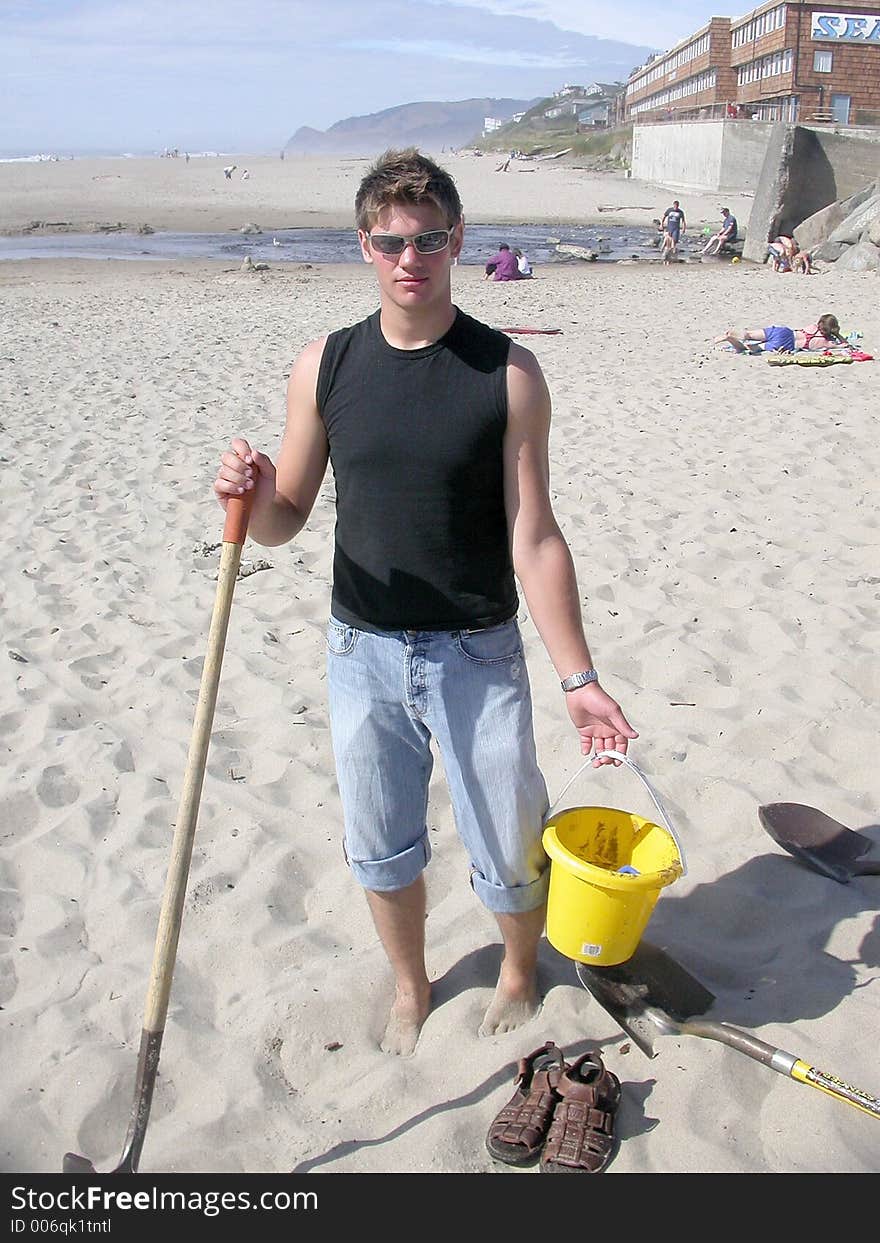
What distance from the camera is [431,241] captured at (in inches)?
87.9

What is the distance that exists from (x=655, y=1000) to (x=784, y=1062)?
359 mm

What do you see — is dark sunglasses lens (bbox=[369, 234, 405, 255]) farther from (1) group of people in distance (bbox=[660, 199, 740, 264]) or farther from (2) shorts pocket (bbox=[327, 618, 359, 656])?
(1) group of people in distance (bbox=[660, 199, 740, 264])

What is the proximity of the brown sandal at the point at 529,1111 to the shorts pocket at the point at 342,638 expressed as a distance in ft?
3.35

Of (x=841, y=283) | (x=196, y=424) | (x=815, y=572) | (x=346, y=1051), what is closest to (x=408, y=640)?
A: (x=346, y=1051)

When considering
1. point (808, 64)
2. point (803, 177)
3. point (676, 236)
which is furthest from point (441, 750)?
point (808, 64)

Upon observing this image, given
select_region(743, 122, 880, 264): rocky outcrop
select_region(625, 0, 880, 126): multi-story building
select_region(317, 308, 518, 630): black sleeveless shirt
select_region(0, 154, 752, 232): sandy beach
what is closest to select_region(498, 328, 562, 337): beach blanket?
select_region(317, 308, 518, 630): black sleeveless shirt

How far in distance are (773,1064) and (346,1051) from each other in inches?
39.9

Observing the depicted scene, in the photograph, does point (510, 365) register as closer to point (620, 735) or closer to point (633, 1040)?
point (620, 735)

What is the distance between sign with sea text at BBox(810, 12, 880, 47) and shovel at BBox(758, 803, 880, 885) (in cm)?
5252

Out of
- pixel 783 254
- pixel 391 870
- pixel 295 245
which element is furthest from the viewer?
pixel 295 245

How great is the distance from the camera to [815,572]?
5.40 metres

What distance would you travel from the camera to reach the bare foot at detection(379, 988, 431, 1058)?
2701 millimetres

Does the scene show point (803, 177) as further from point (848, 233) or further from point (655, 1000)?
point (655, 1000)

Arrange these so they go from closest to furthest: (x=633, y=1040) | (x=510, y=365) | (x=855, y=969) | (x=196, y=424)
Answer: (x=510, y=365) → (x=633, y=1040) → (x=855, y=969) → (x=196, y=424)
